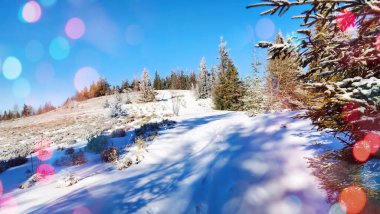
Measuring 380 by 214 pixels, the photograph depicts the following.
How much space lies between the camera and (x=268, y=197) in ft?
15.8

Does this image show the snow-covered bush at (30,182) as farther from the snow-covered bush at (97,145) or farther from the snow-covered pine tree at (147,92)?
the snow-covered pine tree at (147,92)

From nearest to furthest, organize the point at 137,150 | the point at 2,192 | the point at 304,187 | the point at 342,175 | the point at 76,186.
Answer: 1. the point at 342,175
2. the point at 304,187
3. the point at 76,186
4. the point at 2,192
5. the point at 137,150

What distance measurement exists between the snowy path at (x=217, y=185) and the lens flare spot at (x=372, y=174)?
0.76 meters

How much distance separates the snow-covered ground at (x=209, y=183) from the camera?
190 inches

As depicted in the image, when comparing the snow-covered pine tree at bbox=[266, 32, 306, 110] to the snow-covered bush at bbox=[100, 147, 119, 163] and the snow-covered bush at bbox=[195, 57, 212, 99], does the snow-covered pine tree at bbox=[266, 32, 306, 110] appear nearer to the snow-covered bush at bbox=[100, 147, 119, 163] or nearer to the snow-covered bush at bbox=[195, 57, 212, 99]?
the snow-covered bush at bbox=[100, 147, 119, 163]

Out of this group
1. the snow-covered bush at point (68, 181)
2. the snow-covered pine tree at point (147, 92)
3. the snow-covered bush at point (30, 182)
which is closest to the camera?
the snow-covered bush at point (68, 181)

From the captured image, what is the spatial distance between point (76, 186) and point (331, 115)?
6545 millimetres

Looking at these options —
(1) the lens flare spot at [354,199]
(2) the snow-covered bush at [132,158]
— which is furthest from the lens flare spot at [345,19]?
(2) the snow-covered bush at [132,158]

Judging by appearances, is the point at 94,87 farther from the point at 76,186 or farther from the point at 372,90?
the point at 372,90

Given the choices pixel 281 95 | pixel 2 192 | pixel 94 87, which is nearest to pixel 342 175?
pixel 2 192

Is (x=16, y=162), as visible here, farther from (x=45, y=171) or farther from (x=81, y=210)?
(x=81, y=210)

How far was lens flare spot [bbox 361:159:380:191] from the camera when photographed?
3.41 meters

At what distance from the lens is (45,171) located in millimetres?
10227

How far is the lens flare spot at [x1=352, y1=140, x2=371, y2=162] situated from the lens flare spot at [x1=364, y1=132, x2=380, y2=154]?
5 centimetres
